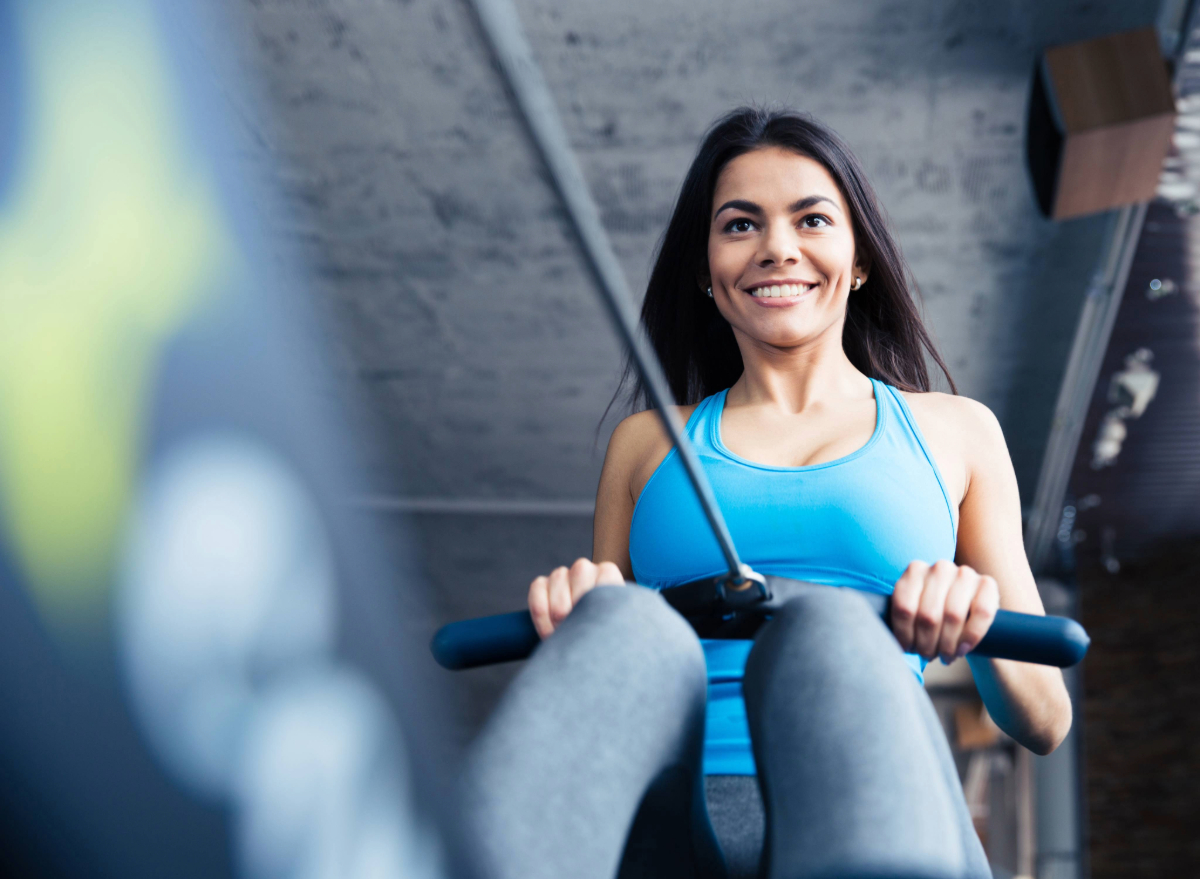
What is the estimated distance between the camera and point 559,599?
0.83 metres

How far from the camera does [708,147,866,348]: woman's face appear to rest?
1.16 metres

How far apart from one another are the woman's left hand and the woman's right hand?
21 centimetres

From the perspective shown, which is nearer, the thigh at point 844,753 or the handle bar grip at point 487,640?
the thigh at point 844,753

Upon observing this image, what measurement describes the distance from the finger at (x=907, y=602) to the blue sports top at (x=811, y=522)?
188 mm

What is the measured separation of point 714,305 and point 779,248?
22 cm

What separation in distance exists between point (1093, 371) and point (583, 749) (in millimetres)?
4210

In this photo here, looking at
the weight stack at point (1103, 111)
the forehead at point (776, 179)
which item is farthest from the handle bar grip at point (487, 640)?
the weight stack at point (1103, 111)

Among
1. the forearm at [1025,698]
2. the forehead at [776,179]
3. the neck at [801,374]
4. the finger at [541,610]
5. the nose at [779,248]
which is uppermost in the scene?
the forehead at [776,179]

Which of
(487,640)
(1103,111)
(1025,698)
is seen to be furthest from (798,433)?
(1103,111)

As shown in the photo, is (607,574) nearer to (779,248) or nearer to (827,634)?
(827,634)

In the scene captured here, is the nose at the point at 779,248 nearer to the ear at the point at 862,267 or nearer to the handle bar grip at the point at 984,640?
the ear at the point at 862,267

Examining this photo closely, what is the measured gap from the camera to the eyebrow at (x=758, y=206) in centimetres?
117

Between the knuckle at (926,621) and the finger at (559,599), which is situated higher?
the finger at (559,599)

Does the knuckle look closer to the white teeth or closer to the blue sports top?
the blue sports top
